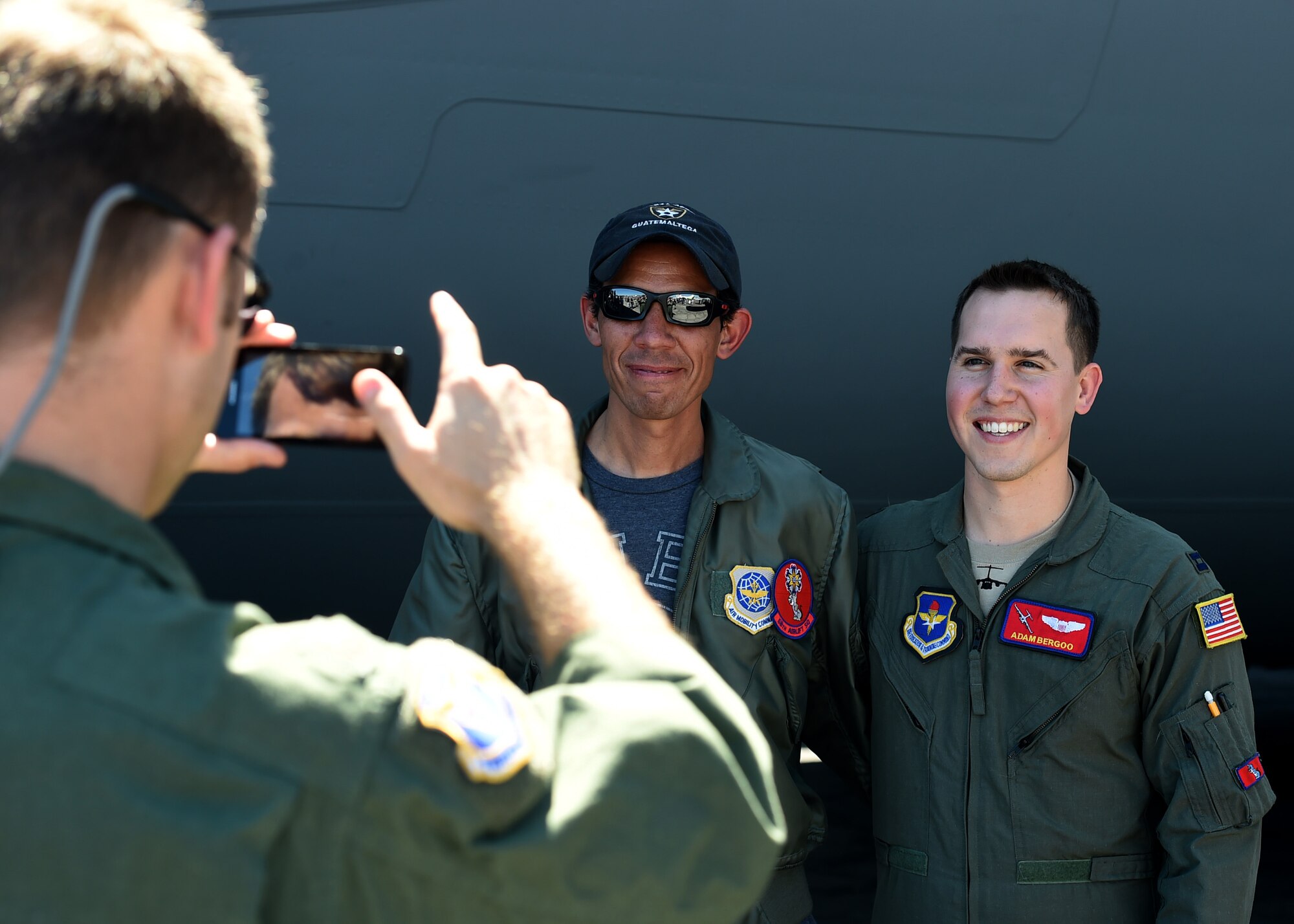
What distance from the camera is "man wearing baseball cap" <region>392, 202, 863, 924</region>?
2035mm

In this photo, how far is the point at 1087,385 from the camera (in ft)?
7.16

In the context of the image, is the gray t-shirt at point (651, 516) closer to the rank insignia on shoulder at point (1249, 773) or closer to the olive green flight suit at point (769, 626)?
the olive green flight suit at point (769, 626)

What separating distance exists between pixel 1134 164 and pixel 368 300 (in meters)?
2.10

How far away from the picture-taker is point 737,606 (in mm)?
2098

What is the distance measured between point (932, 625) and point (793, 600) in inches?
10.1

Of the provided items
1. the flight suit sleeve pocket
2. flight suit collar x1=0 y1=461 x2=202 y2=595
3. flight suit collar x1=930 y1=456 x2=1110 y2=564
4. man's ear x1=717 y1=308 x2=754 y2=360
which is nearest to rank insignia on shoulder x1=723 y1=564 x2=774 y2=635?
flight suit collar x1=930 y1=456 x2=1110 y2=564

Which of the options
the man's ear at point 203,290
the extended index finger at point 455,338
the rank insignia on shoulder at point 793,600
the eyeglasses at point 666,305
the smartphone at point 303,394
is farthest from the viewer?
Answer: the eyeglasses at point 666,305

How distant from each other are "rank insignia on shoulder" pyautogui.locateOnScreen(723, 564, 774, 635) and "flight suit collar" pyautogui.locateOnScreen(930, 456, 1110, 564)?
0.34 metres

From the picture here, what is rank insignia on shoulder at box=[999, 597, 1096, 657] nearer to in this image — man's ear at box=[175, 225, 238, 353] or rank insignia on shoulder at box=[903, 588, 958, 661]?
rank insignia on shoulder at box=[903, 588, 958, 661]

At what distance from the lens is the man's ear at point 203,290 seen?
0.84 metres

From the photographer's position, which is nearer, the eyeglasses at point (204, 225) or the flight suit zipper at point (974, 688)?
the eyeglasses at point (204, 225)

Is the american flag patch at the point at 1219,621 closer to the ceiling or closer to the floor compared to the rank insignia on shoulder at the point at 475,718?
closer to the ceiling

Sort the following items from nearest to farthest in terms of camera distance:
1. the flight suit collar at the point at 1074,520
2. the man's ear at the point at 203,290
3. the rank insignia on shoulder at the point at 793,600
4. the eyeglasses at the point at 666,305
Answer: the man's ear at the point at 203,290, the flight suit collar at the point at 1074,520, the rank insignia on shoulder at the point at 793,600, the eyeglasses at the point at 666,305

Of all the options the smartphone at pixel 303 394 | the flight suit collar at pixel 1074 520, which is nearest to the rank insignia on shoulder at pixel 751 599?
the flight suit collar at pixel 1074 520
